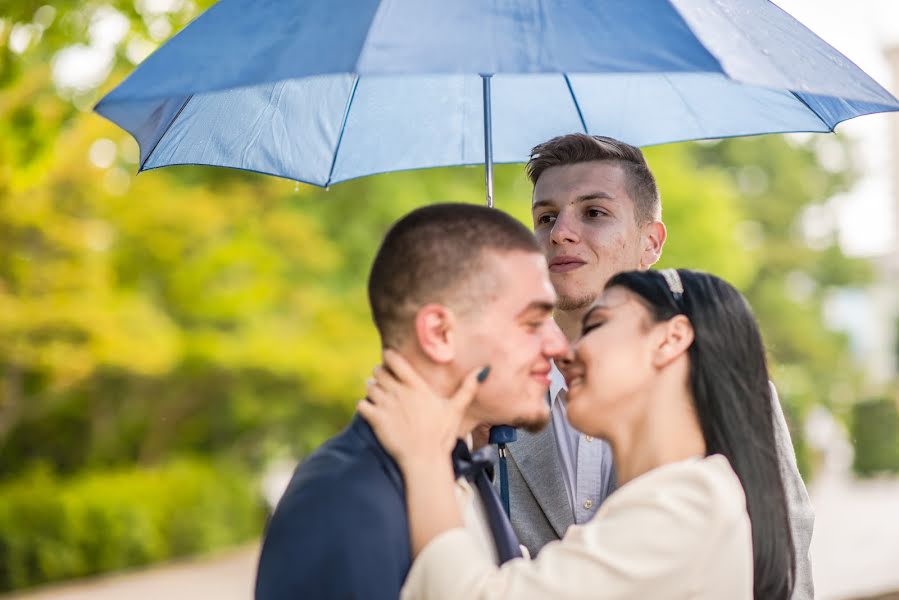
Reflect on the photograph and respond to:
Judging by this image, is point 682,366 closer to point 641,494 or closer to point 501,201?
point 641,494

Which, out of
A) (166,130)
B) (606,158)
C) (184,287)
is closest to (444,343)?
(166,130)

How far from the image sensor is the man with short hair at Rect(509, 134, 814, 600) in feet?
10.5

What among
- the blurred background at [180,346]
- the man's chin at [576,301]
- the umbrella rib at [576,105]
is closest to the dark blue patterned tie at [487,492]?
the man's chin at [576,301]

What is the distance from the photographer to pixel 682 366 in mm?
2436

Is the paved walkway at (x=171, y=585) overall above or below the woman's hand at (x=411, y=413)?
below

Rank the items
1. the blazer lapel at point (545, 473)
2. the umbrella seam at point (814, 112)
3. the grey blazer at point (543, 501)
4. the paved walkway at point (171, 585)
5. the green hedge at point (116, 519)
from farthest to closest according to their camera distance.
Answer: the green hedge at point (116, 519) → the paved walkway at point (171, 585) → the umbrella seam at point (814, 112) → the blazer lapel at point (545, 473) → the grey blazer at point (543, 501)

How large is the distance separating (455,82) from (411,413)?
201 cm

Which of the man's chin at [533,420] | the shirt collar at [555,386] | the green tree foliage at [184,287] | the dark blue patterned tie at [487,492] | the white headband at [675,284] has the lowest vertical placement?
the green tree foliage at [184,287]

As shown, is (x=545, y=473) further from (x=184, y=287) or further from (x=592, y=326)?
(x=184, y=287)

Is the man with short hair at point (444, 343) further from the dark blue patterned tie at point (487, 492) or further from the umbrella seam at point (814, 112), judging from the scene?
the umbrella seam at point (814, 112)

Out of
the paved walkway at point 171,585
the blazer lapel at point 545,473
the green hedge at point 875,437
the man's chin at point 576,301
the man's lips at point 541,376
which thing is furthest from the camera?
the green hedge at point 875,437

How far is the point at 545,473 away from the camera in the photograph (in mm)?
3238

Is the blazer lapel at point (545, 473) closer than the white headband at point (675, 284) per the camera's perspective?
No

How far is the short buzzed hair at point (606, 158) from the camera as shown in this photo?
3666 millimetres
